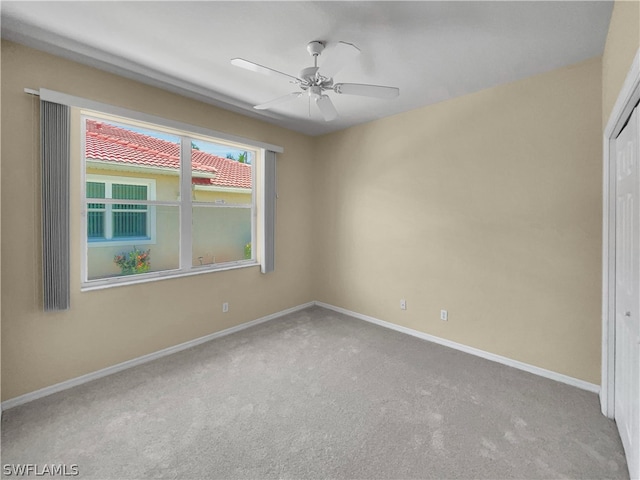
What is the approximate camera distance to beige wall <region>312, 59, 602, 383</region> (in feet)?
7.79

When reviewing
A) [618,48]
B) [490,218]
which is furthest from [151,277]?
[618,48]

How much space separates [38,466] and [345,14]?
3192mm

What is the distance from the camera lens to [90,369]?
97.7 inches

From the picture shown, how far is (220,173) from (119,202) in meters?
1.17

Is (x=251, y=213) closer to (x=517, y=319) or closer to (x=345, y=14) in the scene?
(x=345, y=14)

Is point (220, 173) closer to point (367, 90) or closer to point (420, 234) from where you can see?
point (367, 90)

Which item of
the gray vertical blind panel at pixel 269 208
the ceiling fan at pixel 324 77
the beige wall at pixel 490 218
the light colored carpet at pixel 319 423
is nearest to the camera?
the light colored carpet at pixel 319 423

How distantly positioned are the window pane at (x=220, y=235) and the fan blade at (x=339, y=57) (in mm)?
2125

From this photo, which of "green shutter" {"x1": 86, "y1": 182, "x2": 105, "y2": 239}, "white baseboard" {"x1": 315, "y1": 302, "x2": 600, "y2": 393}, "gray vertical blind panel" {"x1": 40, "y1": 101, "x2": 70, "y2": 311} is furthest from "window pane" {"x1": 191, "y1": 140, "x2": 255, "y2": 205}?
"white baseboard" {"x1": 315, "y1": 302, "x2": 600, "y2": 393}

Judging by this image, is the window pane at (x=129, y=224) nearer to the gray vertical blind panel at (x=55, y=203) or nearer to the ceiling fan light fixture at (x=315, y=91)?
the gray vertical blind panel at (x=55, y=203)

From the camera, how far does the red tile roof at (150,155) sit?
2598mm

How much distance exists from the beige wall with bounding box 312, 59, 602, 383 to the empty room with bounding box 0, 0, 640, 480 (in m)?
0.02

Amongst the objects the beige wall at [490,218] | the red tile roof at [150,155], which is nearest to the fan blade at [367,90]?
the beige wall at [490,218]

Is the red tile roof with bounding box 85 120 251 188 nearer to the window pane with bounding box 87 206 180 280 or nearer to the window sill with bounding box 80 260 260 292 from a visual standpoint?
the window pane with bounding box 87 206 180 280
